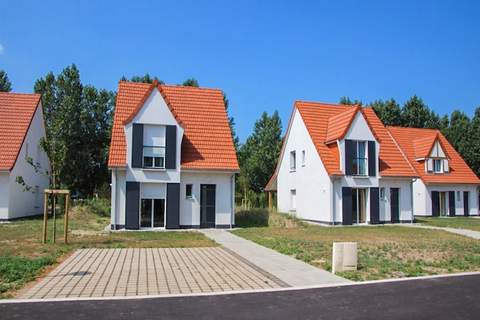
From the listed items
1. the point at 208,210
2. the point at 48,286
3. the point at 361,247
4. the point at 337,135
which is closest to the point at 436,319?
the point at 48,286

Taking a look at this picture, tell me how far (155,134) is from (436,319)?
62.0 feet

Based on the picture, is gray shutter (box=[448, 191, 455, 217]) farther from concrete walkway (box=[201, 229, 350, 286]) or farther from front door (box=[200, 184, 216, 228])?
concrete walkway (box=[201, 229, 350, 286])

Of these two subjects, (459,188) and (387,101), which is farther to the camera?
(387,101)

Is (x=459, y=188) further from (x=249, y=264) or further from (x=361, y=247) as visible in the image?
(x=249, y=264)

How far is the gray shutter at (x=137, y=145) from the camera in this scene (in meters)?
23.2

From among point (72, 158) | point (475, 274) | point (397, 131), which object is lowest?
point (475, 274)

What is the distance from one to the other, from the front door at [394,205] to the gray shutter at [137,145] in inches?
647

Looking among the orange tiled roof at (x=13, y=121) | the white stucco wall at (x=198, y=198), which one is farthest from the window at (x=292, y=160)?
the orange tiled roof at (x=13, y=121)

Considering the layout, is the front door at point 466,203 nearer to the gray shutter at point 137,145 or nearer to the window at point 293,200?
the window at point 293,200

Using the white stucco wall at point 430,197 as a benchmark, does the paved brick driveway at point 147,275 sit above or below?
below

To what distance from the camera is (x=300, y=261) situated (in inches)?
491

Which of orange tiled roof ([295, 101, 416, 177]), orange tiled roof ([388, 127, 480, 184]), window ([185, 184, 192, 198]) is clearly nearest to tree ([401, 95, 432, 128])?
orange tiled roof ([388, 127, 480, 184])

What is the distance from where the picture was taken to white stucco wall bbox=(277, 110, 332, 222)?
27938 millimetres

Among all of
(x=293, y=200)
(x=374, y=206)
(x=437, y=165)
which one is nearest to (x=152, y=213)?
(x=293, y=200)
